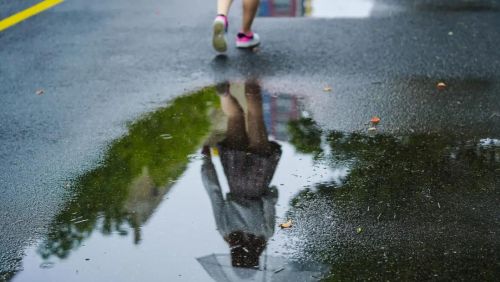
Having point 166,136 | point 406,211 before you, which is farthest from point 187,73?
point 406,211

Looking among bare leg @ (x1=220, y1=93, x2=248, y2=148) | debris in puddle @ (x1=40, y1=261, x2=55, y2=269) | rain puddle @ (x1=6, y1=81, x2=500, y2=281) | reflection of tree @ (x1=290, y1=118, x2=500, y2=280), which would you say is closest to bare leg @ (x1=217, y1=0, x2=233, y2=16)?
bare leg @ (x1=220, y1=93, x2=248, y2=148)

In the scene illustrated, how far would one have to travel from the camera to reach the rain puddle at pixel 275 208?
Result: 369cm

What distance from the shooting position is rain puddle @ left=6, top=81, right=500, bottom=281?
369 cm

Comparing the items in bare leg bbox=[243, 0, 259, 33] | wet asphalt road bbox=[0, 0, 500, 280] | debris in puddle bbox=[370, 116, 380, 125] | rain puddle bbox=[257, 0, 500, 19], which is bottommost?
rain puddle bbox=[257, 0, 500, 19]

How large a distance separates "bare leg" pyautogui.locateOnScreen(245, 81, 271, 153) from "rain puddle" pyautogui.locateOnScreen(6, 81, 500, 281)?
0.07 ft

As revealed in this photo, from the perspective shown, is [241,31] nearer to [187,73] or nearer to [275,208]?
[187,73]

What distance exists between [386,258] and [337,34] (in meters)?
4.61

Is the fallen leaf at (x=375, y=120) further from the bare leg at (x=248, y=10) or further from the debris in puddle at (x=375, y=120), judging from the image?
the bare leg at (x=248, y=10)

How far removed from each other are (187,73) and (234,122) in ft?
4.72

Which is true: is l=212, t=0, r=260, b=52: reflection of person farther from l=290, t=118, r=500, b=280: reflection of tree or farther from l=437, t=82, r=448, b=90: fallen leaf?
l=290, t=118, r=500, b=280: reflection of tree

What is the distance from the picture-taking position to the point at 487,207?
13.8ft

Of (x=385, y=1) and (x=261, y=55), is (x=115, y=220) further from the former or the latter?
(x=385, y=1)

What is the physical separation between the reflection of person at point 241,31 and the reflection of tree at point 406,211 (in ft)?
7.82

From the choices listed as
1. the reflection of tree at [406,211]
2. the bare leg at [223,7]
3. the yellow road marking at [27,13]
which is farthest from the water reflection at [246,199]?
the yellow road marking at [27,13]
